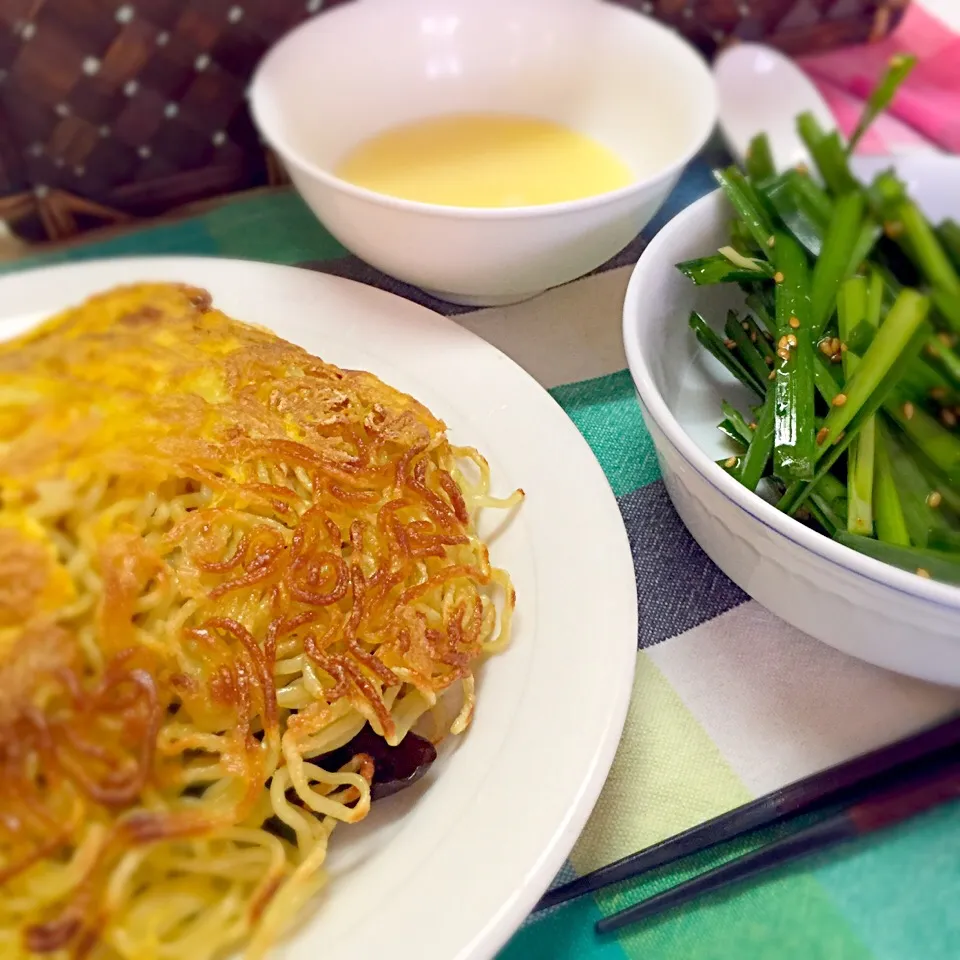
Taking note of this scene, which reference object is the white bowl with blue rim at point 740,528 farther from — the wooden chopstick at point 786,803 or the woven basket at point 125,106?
the woven basket at point 125,106

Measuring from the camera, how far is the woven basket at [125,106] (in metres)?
1.22

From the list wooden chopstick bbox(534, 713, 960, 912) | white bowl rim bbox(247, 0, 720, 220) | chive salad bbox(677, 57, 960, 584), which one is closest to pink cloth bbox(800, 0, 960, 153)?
white bowl rim bbox(247, 0, 720, 220)

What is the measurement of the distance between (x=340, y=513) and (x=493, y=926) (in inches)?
14.8

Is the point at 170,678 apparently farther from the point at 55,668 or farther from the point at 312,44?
the point at 312,44

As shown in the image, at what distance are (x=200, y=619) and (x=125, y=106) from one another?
0.97 m

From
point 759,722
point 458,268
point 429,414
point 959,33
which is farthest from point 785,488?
point 959,33

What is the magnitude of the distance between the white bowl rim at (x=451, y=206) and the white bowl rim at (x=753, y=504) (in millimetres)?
133

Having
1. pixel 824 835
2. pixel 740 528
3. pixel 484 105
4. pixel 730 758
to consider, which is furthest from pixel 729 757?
pixel 484 105

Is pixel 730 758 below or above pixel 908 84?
below

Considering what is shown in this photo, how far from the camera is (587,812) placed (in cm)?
66

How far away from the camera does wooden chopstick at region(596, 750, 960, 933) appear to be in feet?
2.42

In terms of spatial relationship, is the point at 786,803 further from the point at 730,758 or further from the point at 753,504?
the point at 753,504

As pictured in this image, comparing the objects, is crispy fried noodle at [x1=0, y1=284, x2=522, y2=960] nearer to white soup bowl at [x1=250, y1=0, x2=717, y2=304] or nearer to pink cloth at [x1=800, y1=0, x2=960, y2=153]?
white soup bowl at [x1=250, y1=0, x2=717, y2=304]

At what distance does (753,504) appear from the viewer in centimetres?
75
